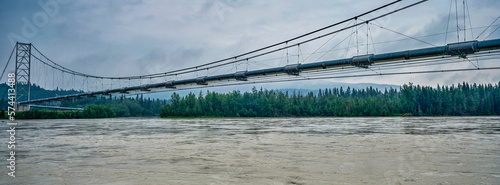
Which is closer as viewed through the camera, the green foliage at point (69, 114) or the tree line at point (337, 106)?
the green foliage at point (69, 114)

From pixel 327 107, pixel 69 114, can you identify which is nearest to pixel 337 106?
pixel 327 107

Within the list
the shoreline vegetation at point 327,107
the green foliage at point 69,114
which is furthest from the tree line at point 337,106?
the green foliage at point 69,114

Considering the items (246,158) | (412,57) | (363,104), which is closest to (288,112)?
(363,104)

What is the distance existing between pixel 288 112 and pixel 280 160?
399 ft

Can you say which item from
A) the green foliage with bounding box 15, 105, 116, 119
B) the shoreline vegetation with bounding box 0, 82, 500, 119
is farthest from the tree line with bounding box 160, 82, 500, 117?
the green foliage with bounding box 15, 105, 116, 119

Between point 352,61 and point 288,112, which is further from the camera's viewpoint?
point 288,112

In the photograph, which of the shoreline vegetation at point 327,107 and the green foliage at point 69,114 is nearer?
the green foliage at point 69,114

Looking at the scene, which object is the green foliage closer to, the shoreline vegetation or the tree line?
the shoreline vegetation

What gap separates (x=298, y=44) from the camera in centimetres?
4153

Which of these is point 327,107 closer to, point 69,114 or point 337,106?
point 337,106

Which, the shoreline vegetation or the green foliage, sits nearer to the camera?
the green foliage

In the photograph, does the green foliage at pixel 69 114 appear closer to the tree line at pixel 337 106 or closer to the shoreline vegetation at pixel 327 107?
the shoreline vegetation at pixel 327 107

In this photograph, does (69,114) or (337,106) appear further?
(337,106)

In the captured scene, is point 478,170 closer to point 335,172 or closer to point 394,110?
point 335,172
